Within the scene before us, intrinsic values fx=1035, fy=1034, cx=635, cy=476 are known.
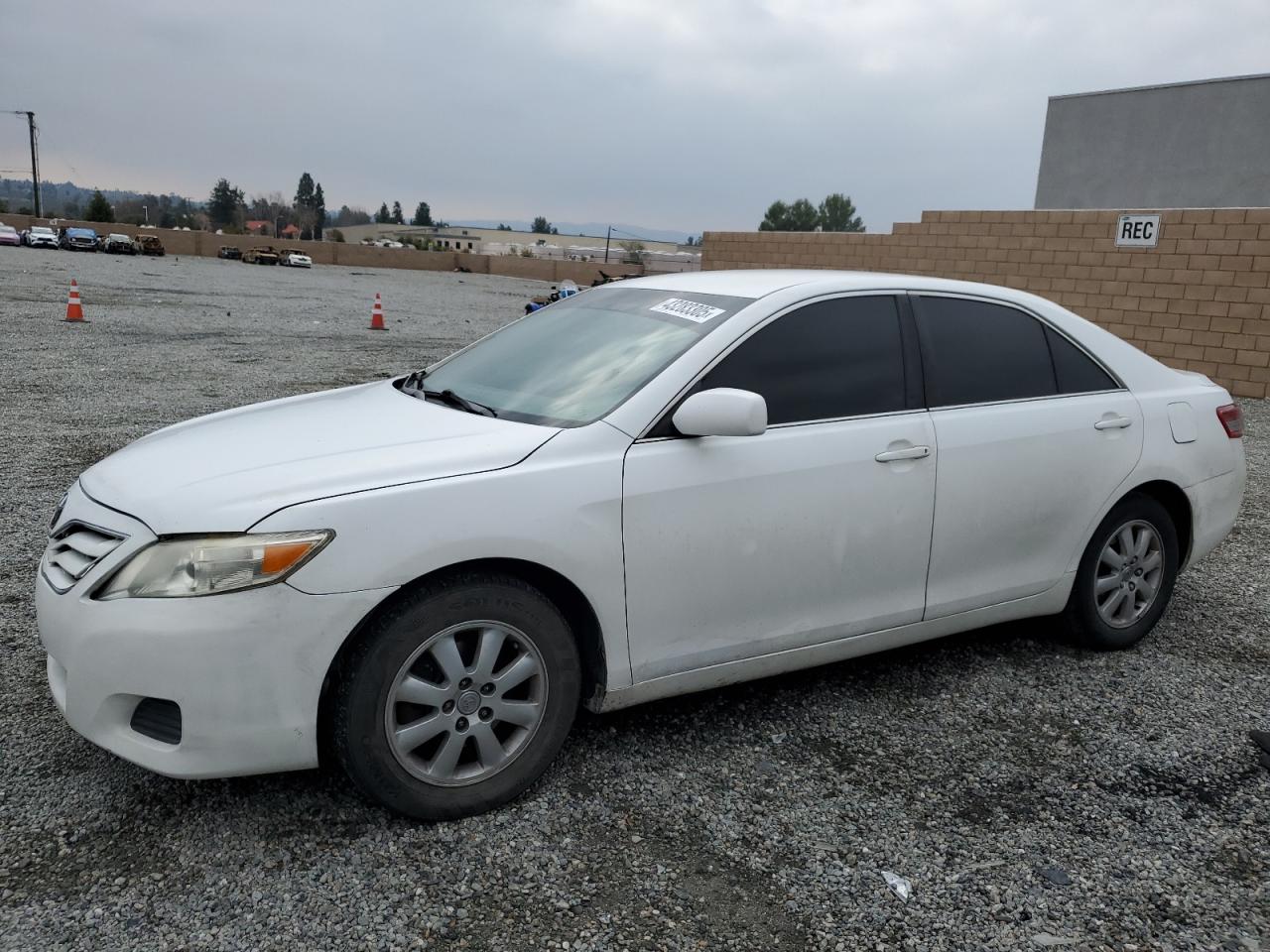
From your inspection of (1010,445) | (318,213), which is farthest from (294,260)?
(318,213)

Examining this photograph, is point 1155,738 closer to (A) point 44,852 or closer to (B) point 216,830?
(B) point 216,830

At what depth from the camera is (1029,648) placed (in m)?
4.66

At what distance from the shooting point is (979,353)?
4129 millimetres

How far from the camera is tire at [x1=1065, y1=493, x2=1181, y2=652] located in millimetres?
4441

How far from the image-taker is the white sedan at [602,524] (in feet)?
9.00

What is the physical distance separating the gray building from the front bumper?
23176 millimetres

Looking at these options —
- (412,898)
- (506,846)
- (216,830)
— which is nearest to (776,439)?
(506,846)

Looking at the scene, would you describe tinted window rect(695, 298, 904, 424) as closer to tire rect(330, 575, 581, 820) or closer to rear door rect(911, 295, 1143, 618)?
rear door rect(911, 295, 1143, 618)

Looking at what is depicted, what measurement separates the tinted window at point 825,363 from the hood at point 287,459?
824 mm

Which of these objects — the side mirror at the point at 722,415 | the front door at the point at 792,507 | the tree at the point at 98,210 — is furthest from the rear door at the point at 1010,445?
the tree at the point at 98,210

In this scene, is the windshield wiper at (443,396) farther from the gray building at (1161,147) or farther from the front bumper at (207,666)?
the gray building at (1161,147)

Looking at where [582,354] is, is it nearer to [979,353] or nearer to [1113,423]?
[979,353]

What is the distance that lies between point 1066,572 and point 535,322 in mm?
2452

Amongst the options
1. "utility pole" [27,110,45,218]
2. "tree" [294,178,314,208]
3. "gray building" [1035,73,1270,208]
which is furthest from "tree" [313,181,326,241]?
"gray building" [1035,73,1270,208]
